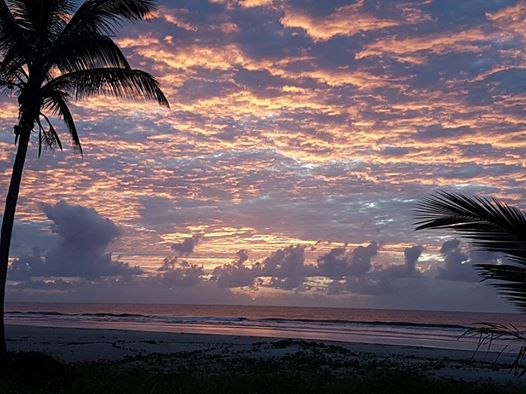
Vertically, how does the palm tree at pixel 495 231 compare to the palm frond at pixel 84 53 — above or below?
below

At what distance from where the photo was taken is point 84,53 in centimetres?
1368

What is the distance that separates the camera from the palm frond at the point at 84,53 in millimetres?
13109

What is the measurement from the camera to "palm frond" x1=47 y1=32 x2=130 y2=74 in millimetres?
13109

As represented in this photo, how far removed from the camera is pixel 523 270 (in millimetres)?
5777

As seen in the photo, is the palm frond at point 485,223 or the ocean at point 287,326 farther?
the ocean at point 287,326

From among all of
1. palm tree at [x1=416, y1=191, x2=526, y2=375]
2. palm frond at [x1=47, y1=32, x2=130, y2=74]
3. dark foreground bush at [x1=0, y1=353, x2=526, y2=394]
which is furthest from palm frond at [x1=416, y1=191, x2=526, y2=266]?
palm frond at [x1=47, y1=32, x2=130, y2=74]

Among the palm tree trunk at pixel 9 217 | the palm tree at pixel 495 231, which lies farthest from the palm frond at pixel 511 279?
the palm tree trunk at pixel 9 217

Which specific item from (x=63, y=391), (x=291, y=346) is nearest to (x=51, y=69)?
(x=63, y=391)

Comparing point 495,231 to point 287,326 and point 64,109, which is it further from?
point 287,326

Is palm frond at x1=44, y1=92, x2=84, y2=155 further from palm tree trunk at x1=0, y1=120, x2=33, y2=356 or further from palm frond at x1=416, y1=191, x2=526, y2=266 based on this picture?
palm frond at x1=416, y1=191, x2=526, y2=266

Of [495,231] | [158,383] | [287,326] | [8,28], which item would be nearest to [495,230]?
[495,231]

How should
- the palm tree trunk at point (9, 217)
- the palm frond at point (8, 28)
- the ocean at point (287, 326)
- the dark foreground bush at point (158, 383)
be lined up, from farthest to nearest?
the ocean at point (287, 326) → the palm frond at point (8, 28) → the palm tree trunk at point (9, 217) → the dark foreground bush at point (158, 383)

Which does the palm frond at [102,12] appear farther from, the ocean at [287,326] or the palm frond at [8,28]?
the ocean at [287,326]

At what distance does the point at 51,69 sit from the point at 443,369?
645 inches
